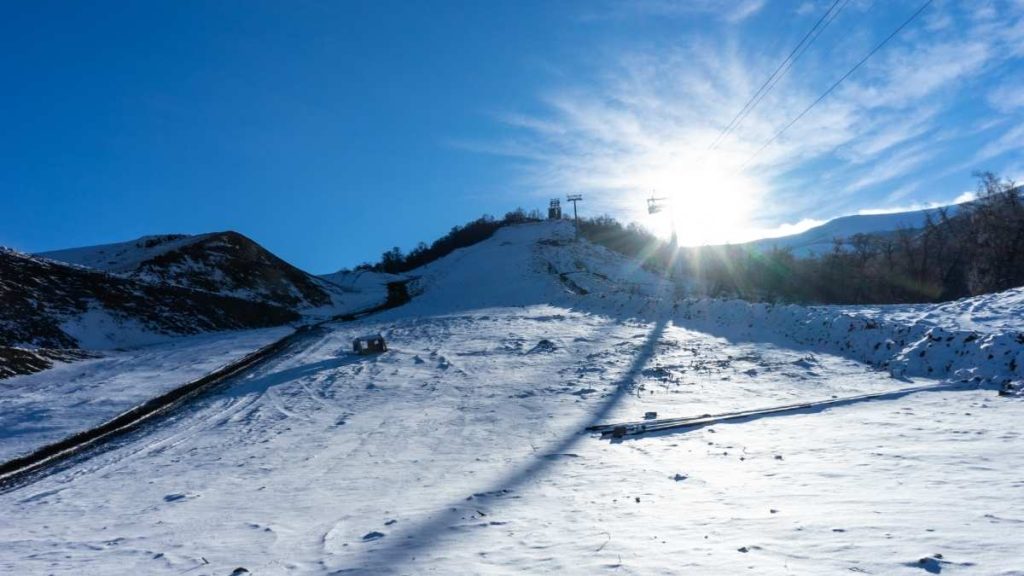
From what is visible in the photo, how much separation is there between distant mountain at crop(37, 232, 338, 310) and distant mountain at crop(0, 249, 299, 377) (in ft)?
12.0

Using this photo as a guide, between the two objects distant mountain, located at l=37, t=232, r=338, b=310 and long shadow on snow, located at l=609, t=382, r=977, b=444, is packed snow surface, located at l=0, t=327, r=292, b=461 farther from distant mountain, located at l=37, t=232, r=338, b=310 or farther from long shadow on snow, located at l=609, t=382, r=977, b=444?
distant mountain, located at l=37, t=232, r=338, b=310

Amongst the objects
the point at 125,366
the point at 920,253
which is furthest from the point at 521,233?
the point at 125,366

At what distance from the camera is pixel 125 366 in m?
19.8

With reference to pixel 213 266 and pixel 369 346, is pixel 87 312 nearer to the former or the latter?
pixel 369 346

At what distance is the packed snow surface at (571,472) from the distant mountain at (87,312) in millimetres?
11251

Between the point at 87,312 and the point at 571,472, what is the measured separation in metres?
27.3

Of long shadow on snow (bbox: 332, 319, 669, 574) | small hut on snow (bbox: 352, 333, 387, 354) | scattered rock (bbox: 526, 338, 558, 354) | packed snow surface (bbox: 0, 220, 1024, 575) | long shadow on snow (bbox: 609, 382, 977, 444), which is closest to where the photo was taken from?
packed snow surface (bbox: 0, 220, 1024, 575)

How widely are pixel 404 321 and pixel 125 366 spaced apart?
13025 millimetres

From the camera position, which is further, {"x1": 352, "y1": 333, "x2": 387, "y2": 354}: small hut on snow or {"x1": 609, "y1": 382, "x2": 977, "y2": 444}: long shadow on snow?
{"x1": 352, "y1": 333, "x2": 387, "y2": 354}: small hut on snow

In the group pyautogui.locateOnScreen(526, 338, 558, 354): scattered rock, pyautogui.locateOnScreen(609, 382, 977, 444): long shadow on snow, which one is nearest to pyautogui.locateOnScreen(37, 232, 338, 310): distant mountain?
pyautogui.locateOnScreen(526, 338, 558, 354): scattered rock

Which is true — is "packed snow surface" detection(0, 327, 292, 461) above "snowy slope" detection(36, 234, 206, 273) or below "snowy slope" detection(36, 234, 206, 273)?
below

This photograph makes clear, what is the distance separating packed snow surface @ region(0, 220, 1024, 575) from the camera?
5.00 metres

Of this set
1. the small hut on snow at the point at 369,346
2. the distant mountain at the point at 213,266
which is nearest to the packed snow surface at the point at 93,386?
the small hut on snow at the point at 369,346

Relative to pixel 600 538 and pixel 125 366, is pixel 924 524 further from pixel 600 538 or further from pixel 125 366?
pixel 125 366
